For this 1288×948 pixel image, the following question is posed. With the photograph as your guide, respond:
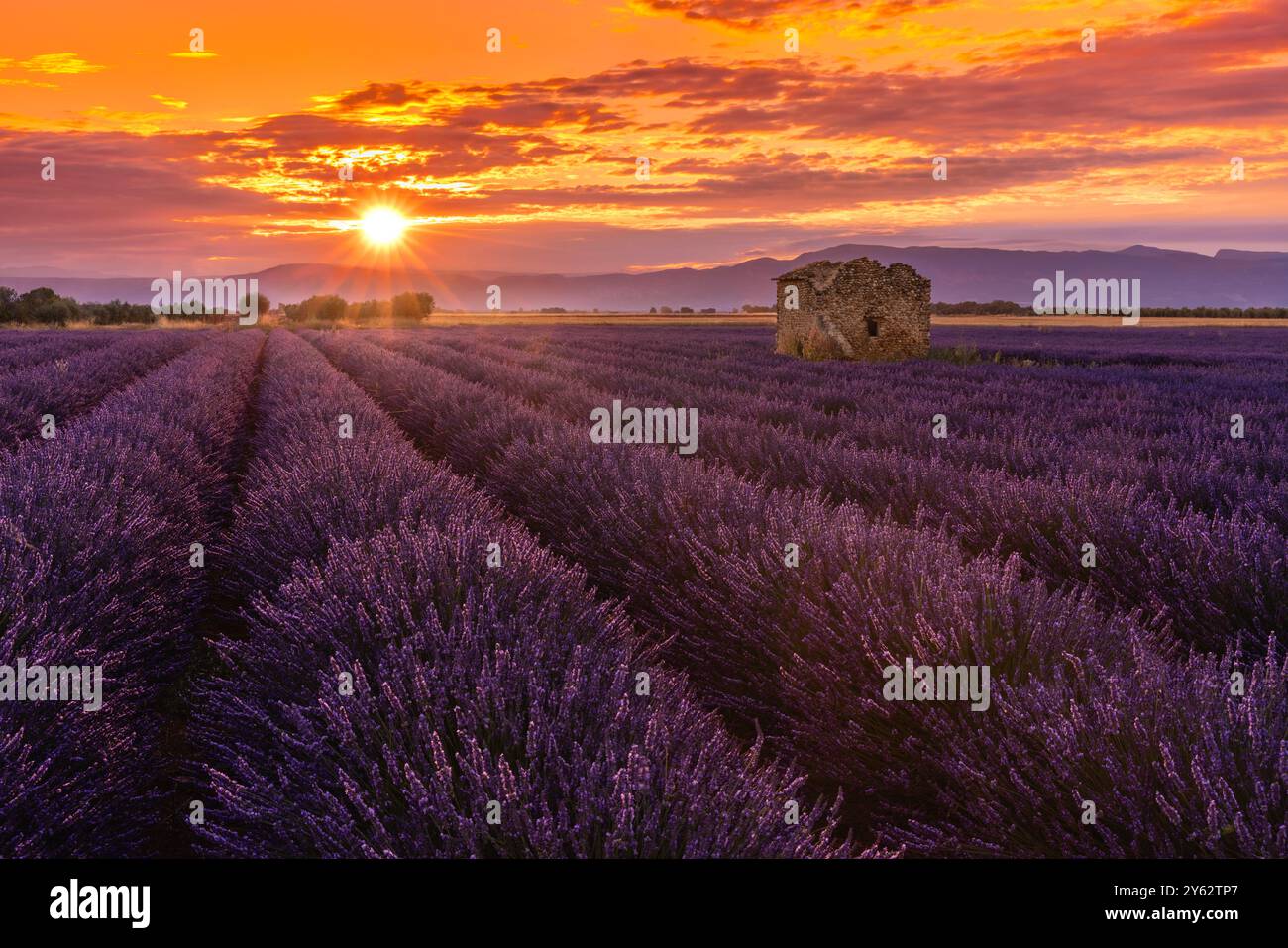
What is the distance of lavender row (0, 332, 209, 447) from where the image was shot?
8.30 metres

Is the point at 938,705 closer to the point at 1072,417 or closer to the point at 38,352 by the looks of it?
the point at 1072,417

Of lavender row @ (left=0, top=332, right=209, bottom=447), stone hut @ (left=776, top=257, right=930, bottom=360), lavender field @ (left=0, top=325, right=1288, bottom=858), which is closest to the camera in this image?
lavender field @ (left=0, top=325, right=1288, bottom=858)

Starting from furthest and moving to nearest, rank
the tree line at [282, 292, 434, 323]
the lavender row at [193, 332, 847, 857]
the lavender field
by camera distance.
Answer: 1. the tree line at [282, 292, 434, 323]
2. the lavender field
3. the lavender row at [193, 332, 847, 857]

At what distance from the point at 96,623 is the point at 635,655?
1.85 metres

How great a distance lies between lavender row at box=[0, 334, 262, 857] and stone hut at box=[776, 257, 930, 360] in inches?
693

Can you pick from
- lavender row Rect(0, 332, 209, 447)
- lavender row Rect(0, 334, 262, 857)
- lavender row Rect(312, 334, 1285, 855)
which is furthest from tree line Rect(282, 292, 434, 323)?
lavender row Rect(312, 334, 1285, 855)

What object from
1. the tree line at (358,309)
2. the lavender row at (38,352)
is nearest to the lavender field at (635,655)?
the lavender row at (38,352)

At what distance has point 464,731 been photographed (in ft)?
5.90

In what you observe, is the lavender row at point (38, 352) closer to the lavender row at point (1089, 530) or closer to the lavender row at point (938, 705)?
the lavender row at point (1089, 530)

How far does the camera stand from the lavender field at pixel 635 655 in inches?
67.7

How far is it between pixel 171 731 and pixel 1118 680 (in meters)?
3.12

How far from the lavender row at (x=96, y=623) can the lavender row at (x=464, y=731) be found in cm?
23

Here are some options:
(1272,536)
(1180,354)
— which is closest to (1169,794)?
(1272,536)

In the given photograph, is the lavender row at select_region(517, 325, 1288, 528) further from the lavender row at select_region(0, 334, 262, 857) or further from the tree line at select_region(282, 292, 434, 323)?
the tree line at select_region(282, 292, 434, 323)
